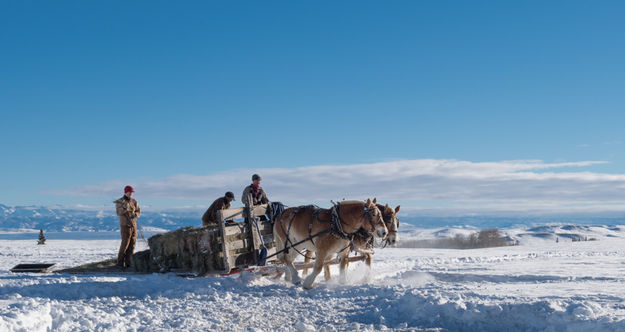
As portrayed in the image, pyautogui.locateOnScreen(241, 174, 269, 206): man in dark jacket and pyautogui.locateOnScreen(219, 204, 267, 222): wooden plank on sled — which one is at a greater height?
pyautogui.locateOnScreen(241, 174, 269, 206): man in dark jacket

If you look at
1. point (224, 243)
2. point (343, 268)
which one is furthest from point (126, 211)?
point (343, 268)

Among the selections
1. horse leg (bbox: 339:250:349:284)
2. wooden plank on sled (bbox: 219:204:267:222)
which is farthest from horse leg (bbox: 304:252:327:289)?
wooden plank on sled (bbox: 219:204:267:222)

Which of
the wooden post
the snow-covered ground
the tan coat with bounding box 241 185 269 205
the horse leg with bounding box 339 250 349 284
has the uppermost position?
the tan coat with bounding box 241 185 269 205

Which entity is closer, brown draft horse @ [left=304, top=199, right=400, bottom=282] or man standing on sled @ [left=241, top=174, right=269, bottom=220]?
brown draft horse @ [left=304, top=199, right=400, bottom=282]

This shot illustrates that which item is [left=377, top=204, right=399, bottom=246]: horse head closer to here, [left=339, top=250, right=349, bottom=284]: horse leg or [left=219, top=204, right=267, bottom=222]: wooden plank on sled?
[left=339, top=250, right=349, bottom=284]: horse leg

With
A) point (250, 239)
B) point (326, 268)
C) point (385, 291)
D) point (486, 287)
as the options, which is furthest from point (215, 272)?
point (486, 287)

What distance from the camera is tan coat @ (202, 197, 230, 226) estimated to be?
12.7 m

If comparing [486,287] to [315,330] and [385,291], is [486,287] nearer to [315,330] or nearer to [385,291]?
[385,291]

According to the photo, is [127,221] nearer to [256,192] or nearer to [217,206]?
[217,206]

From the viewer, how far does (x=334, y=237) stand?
10211mm

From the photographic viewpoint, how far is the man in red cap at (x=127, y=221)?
1268 cm

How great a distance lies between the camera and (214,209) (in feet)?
41.8

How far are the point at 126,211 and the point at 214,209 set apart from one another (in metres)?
2.21

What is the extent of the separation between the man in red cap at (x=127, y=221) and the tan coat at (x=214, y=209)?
179 cm
